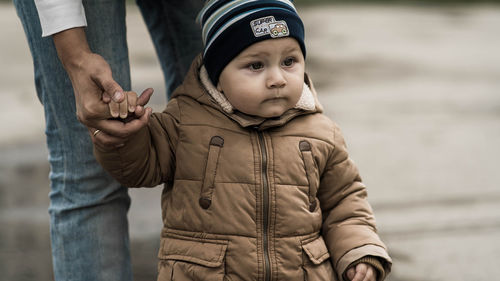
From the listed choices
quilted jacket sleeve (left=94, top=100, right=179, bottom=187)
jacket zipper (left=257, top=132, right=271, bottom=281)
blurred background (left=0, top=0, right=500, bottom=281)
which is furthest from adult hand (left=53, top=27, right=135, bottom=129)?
blurred background (left=0, top=0, right=500, bottom=281)

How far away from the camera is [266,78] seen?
2256 mm

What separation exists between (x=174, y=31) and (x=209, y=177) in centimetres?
65

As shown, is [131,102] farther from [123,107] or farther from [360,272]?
[360,272]

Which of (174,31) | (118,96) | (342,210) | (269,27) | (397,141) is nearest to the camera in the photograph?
(118,96)

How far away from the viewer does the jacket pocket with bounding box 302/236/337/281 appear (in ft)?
7.64

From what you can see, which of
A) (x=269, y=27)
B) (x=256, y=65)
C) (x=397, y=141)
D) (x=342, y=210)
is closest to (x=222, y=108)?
(x=256, y=65)

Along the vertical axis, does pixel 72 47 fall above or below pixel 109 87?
above

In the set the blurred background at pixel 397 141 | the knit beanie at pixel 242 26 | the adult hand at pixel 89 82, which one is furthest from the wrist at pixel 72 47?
the blurred background at pixel 397 141

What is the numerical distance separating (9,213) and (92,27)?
209cm

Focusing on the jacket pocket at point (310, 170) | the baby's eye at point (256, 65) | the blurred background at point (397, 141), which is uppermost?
the baby's eye at point (256, 65)

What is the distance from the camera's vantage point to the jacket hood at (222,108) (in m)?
2.33

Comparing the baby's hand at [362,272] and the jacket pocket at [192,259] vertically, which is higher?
the jacket pocket at [192,259]

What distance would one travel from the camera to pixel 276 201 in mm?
2281

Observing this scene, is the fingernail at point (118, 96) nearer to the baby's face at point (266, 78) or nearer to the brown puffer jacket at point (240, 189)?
the brown puffer jacket at point (240, 189)
